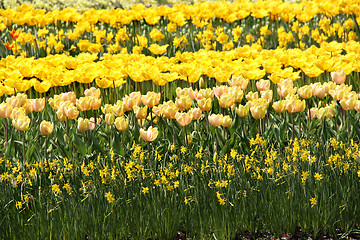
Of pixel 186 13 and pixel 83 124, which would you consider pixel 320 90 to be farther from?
pixel 186 13

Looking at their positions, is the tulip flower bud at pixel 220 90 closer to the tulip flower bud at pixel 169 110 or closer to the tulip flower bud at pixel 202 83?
the tulip flower bud at pixel 169 110

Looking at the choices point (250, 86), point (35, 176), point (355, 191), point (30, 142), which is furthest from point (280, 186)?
point (250, 86)

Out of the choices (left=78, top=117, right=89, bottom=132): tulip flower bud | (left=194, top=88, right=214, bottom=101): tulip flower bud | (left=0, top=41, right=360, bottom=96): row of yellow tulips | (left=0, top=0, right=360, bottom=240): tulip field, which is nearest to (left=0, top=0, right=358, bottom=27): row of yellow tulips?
(left=0, top=41, right=360, bottom=96): row of yellow tulips

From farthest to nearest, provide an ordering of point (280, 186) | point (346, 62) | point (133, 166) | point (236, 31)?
point (236, 31)
point (346, 62)
point (133, 166)
point (280, 186)

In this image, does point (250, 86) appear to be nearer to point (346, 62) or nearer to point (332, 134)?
point (346, 62)

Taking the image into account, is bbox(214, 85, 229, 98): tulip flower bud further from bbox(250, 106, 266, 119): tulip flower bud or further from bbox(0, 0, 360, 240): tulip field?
bbox(250, 106, 266, 119): tulip flower bud

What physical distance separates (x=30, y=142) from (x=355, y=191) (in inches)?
97.2

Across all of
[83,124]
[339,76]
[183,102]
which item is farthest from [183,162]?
[339,76]

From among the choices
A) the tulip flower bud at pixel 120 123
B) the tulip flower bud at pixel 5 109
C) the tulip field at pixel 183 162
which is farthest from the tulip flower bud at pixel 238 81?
the tulip flower bud at pixel 5 109

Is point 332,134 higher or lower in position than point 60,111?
lower

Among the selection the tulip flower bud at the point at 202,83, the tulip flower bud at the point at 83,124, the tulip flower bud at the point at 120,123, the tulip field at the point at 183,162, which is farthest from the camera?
the tulip flower bud at the point at 202,83

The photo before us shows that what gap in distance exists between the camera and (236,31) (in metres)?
7.64

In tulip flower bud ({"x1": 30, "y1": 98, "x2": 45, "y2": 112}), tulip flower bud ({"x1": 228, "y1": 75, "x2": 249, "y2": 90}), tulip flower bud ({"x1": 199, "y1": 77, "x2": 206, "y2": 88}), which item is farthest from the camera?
tulip flower bud ({"x1": 199, "y1": 77, "x2": 206, "y2": 88})

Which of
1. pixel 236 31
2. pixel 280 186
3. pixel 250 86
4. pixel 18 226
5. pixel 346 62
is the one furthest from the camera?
pixel 236 31
